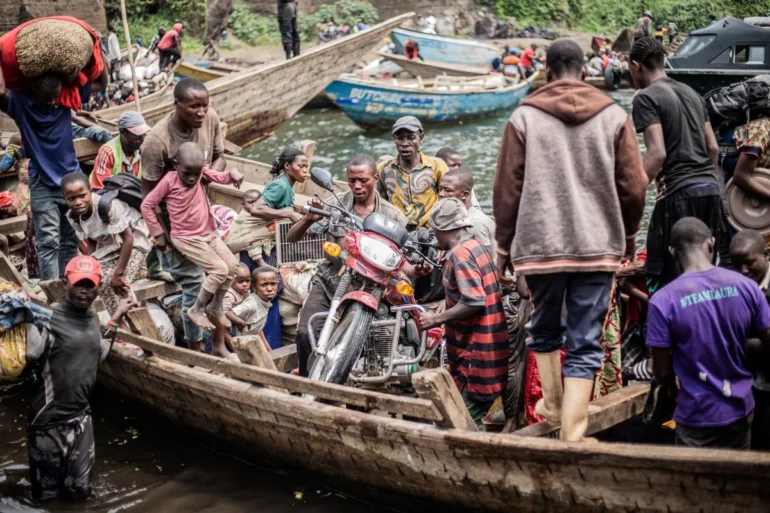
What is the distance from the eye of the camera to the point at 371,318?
5.23 meters

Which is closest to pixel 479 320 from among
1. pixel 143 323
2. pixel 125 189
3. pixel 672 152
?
pixel 672 152

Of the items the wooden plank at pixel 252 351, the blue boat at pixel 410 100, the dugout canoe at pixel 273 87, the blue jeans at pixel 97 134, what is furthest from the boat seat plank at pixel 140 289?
the blue boat at pixel 410 100

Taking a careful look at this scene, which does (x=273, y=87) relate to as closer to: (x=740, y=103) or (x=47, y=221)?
(x=47, y=221)

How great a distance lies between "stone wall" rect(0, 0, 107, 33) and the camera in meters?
18.6

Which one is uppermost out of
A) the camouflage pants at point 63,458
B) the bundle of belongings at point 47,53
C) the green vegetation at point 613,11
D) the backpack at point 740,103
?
the bundle of belongings at point 47,53

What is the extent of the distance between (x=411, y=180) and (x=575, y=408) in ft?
9.12

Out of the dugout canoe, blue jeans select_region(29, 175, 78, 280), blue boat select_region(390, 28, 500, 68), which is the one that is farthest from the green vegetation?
blue jeans select_region(29, 175, 78, 280)

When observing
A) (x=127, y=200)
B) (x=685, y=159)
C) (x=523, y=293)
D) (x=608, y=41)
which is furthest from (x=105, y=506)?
(x=608, y=41)

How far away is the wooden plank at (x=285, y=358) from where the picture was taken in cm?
630

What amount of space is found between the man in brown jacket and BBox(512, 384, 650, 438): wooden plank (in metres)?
0.34

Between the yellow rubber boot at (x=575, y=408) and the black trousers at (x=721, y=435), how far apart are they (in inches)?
18.2

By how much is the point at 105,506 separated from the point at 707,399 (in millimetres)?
3662

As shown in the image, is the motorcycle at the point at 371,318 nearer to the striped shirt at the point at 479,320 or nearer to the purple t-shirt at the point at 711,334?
the striped shirt at the point at 479,320

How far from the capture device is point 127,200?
6.64 m
